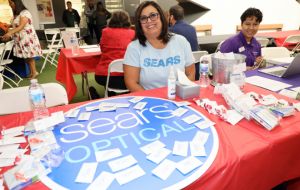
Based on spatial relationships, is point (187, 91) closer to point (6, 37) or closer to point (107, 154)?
point (107, 154)

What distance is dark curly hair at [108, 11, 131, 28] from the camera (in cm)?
273

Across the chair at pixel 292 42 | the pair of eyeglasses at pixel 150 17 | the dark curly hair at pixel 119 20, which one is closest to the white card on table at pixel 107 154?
the pair of eyeglasses at pixel 150 17

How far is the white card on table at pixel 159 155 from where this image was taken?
90 centimetres

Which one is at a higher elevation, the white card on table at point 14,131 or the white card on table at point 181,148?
the white card on table at point 14,131

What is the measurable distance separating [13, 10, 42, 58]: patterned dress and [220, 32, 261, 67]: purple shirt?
3692mm

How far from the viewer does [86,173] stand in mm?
840

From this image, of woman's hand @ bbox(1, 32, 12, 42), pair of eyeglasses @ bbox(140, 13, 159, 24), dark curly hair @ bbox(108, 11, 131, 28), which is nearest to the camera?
pair of eyeglasses @ bbox(140, 13, 159, 24)

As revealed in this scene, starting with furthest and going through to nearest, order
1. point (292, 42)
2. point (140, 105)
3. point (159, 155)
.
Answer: point (292, 42) < point (140, 105) < point (159, 155)

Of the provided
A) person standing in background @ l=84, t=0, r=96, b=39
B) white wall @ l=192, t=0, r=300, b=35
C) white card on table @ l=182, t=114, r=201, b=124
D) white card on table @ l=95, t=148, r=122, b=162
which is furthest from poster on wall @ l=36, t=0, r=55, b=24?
white card on table @ l=95, t=148, r=122, b=162

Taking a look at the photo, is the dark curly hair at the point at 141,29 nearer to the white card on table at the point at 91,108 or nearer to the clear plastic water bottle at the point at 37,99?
the white card on table at the point at 91,108

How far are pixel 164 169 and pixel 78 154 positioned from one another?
0.35 meters

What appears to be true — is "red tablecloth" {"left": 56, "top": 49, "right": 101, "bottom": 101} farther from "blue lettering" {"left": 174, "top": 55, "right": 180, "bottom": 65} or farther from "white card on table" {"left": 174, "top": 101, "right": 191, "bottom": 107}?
"white card on table" {"left": 174, "top": 101, "right": 191, "bottom": 107}

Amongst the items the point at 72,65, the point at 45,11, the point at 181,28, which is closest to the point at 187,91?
the point at 181,28

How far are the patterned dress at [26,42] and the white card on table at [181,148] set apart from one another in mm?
4379
